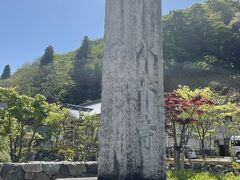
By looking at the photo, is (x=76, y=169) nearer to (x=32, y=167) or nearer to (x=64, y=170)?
(x=64, y=170)

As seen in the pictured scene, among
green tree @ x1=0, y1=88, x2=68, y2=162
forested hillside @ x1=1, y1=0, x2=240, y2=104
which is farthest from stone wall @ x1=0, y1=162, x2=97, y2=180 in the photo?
forested hillside @ x1=1, y1=0, x2=240, y2=104

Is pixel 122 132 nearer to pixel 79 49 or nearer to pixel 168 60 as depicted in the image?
pixel 168 60

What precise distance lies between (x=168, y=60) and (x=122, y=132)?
3677 cm

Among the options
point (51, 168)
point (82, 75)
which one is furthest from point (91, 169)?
point (82, 75)

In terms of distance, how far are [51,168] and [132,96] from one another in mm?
2548

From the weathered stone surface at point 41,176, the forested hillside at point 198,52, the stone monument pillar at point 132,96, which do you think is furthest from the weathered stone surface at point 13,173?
the forested hillside at point 198,52

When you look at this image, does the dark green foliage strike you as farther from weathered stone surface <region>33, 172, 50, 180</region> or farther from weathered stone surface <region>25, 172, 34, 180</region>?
→ weathered stone surface <region>25, 172, 34, 180</region>

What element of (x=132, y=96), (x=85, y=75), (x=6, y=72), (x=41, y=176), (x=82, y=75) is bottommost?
(x=41, y=176)

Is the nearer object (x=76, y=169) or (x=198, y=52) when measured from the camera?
(x=76, y=169)

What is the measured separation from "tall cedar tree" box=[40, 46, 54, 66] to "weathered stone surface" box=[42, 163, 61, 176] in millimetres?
50956

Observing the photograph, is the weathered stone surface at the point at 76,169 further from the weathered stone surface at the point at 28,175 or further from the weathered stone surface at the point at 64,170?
the weathered stone surface at the point at 28,175

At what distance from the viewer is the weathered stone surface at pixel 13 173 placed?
516cm

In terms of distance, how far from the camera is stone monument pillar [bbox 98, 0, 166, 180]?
147 inches

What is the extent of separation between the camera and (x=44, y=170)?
552 centimetres
